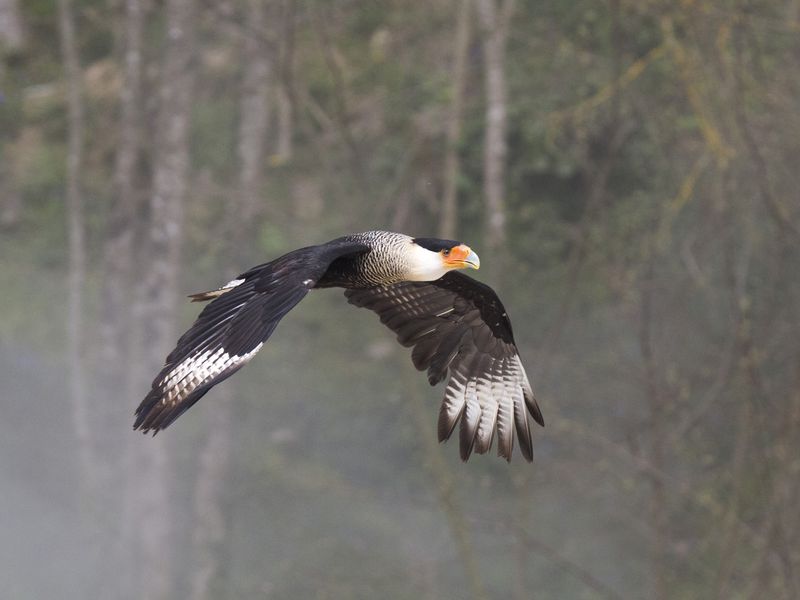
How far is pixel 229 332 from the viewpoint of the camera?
401 centimetres

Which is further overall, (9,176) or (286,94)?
(9,176)

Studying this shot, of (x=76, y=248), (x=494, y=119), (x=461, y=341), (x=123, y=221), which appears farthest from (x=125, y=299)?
(x=461, y=341)

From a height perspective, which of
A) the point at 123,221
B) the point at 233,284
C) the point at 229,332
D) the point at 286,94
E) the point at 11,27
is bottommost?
the point at 229,332

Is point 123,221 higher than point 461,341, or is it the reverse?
point 123,221

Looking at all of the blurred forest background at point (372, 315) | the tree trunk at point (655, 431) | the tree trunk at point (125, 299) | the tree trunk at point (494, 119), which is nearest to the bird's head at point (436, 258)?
the blurred forest background at point (372, 315)

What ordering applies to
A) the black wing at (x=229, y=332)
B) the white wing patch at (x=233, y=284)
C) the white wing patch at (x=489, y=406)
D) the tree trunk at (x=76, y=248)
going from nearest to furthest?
the black wing at (x=229, y=332)
the white wing patch at (x=233, y=284)
the white wing patch at (x=489, y=406)
the tree trunk at (x=76, y=248)

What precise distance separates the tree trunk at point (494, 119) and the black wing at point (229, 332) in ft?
18.4

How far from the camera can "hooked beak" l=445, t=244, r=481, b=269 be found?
4.68 metres

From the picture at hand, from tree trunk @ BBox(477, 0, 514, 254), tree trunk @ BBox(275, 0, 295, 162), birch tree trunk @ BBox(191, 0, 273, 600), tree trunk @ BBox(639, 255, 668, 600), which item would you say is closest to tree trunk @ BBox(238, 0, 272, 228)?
birch tree trunk @ BBox(191, 0, 273, 600)

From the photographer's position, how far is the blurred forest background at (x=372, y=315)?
29.1ft

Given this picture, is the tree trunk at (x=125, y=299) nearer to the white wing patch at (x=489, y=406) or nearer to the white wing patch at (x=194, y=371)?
the white wing patch at (x=489, y=406)

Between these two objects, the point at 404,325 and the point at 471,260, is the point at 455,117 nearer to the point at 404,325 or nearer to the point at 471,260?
the point at 404,325

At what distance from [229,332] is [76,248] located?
31.0 feet

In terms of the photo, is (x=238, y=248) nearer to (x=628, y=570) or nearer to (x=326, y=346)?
(x=326, y=346)
